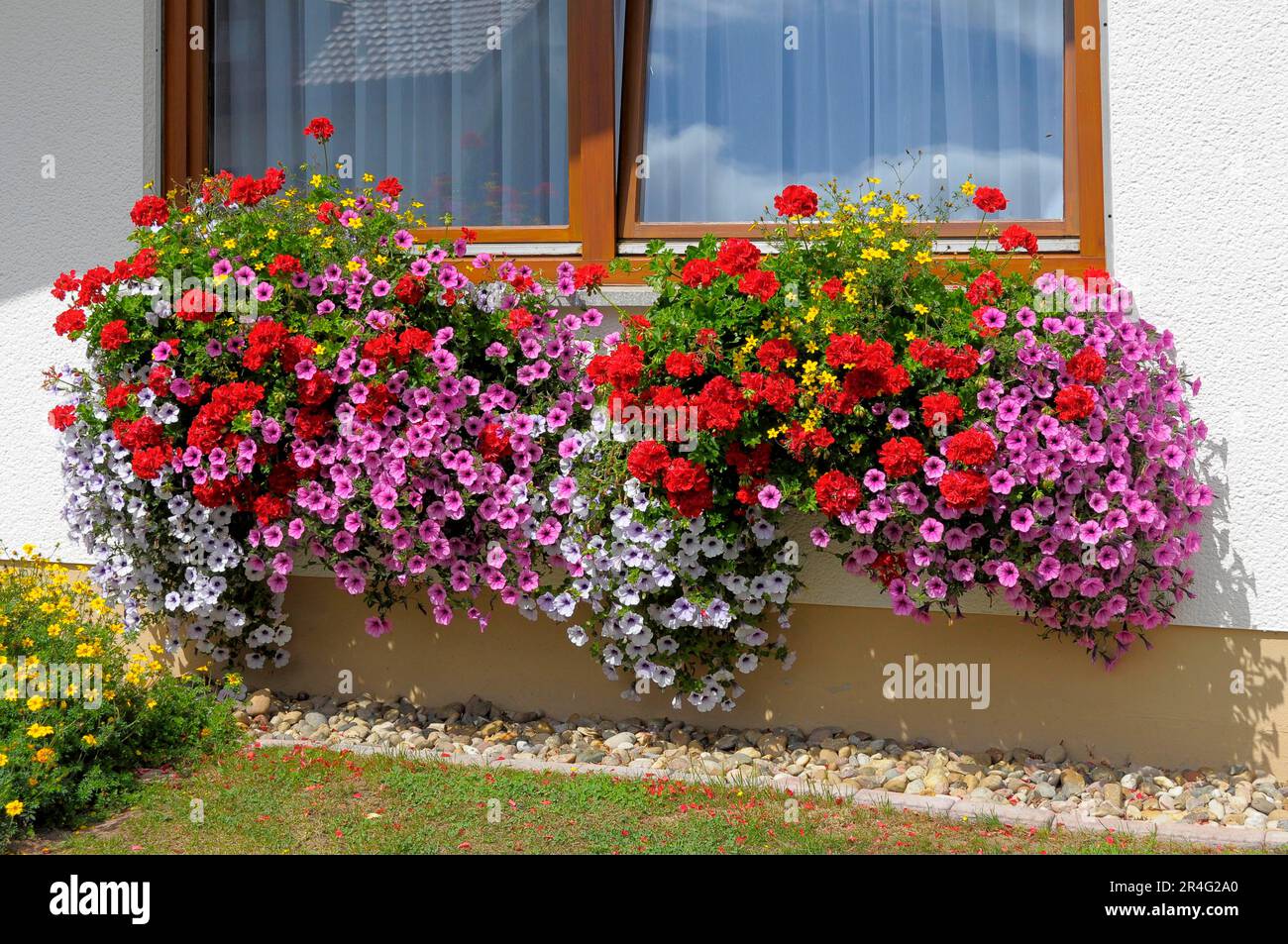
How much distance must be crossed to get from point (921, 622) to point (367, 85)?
310 cm

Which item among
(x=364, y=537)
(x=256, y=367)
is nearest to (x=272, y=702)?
(x=364, y=537)

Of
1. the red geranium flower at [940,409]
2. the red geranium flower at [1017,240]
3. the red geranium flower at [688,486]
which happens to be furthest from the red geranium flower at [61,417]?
the red geranium flower at [1017,240]

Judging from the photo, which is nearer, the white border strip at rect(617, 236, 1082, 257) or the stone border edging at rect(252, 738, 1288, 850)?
the stone border edging at rect(252, 738, 1288, 850)

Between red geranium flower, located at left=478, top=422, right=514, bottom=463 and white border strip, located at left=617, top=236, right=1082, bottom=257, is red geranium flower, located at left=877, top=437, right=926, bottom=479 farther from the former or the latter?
red geranium flower, located at left=478, top=422, right=514, bottom=463

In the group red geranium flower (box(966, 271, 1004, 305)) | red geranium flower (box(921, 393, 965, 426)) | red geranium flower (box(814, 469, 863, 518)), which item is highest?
red geranium flower (box(966, 271, 1004, 305))

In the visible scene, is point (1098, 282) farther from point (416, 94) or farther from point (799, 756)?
point (416, 94)

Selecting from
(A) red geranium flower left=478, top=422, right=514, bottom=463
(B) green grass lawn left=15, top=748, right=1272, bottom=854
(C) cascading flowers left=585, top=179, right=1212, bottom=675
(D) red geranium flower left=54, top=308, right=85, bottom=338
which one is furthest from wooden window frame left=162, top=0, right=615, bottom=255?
(B) green grass lawn left=15, top=748, right=1272, bottom=854

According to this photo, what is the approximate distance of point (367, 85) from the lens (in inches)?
196

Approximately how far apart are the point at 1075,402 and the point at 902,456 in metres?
0.52

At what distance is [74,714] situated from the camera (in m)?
3.61

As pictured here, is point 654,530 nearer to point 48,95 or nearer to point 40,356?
point 40,356

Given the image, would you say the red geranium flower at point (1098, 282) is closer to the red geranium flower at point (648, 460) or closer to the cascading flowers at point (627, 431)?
the cascading flowers at point (627, 431)

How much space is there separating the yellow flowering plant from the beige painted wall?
599mm

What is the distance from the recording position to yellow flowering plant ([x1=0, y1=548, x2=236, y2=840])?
340cm
